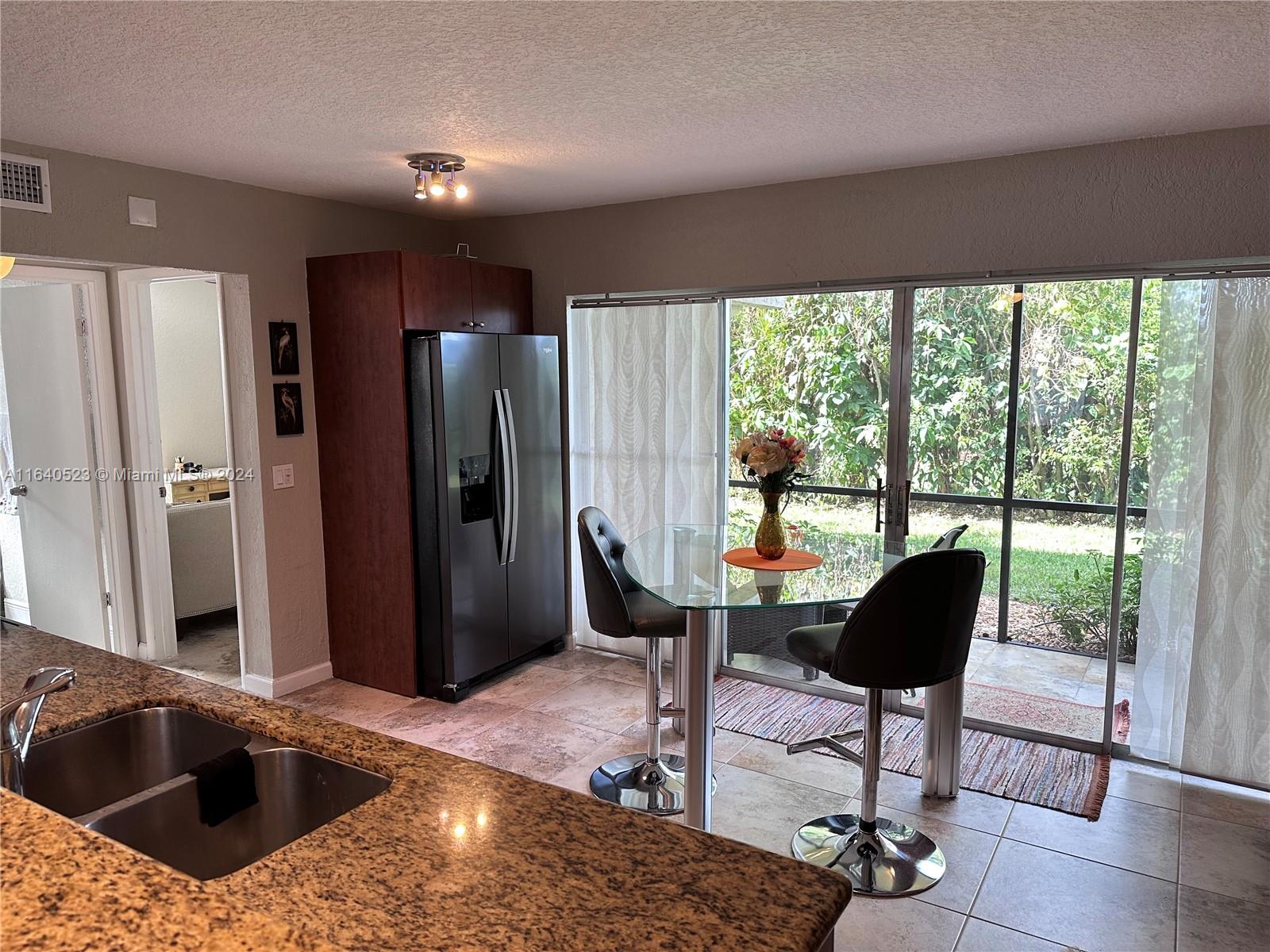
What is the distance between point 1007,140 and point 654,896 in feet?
10.6

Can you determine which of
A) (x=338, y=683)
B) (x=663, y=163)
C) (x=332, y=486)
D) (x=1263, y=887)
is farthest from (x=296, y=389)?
(x=1263, y=887)

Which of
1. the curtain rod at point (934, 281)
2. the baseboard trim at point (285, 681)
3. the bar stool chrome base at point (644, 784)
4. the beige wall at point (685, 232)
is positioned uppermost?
the beige wall at point (685, 232)

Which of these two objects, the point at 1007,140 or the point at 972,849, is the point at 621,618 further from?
the point at 1007,140

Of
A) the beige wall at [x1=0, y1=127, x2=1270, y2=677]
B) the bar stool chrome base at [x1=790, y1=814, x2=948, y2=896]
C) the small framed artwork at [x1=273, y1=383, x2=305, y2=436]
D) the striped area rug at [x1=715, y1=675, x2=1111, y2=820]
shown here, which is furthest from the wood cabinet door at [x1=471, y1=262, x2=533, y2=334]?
the bar stool chrome base at [x1=790, y1=814, x2=948, y2=896]

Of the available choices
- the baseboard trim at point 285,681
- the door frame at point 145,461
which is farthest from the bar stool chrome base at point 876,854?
the door frame at point 145,461

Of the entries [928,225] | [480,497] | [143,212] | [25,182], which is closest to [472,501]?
[480,497]

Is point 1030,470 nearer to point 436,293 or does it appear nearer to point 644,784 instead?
point 644,784

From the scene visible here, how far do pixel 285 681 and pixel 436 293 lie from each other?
2.09 m

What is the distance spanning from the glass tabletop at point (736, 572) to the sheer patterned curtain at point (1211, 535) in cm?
115

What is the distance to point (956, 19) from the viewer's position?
217 centimetres

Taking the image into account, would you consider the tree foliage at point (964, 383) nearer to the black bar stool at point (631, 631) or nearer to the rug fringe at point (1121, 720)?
the rug fringe at point (1121, 720)

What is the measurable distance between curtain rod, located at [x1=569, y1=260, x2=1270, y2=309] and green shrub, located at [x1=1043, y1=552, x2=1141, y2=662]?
1.15 m

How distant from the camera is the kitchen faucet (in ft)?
4.80

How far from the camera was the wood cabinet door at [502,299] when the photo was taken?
4.51 meters
